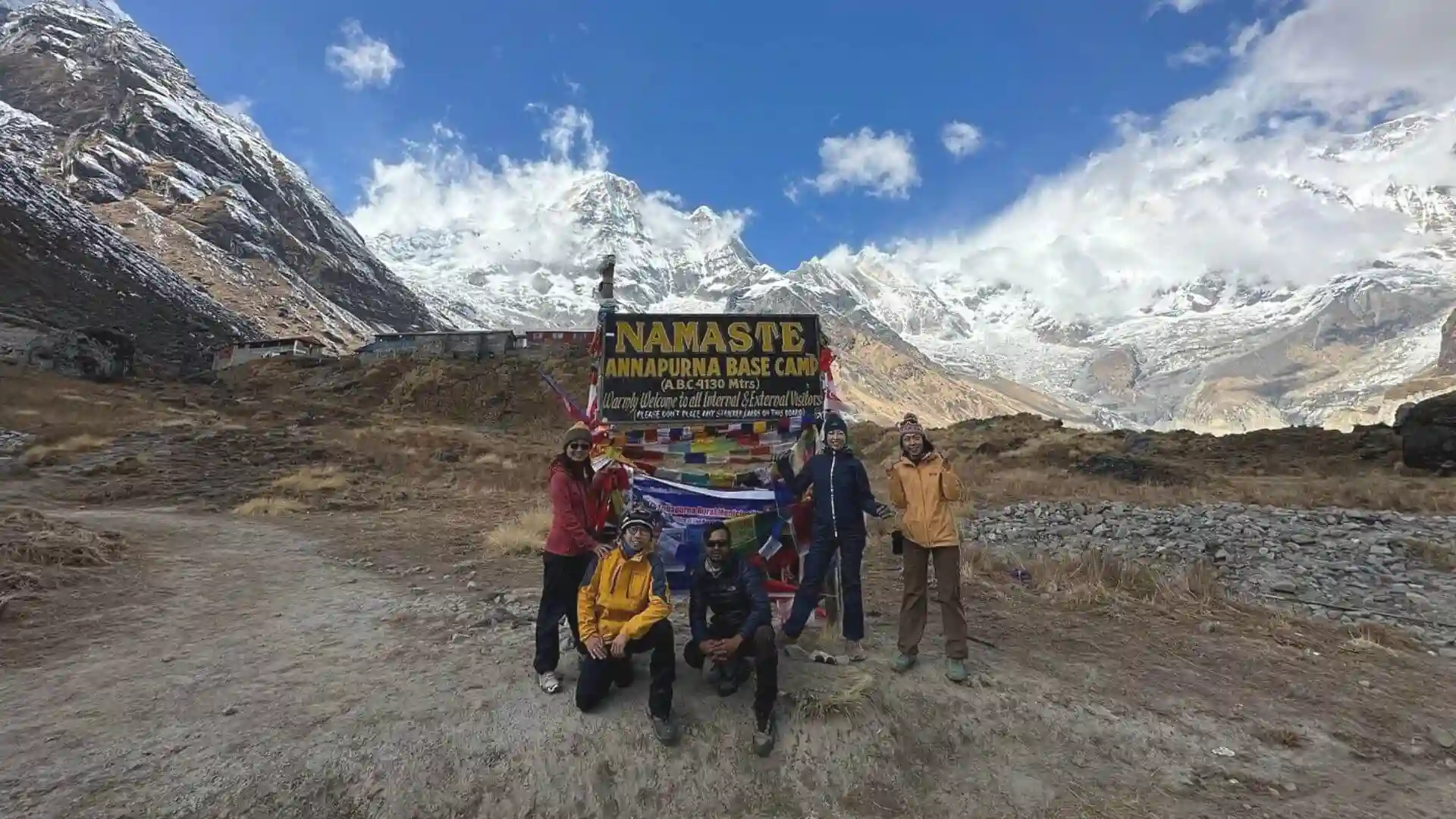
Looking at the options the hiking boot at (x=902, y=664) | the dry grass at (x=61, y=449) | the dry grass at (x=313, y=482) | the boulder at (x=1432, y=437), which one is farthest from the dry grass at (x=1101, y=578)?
the dry grass at (x=61, y=449)

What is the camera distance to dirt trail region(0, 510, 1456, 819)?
4.41 metres

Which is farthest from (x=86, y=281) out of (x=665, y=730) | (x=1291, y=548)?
(x=1291, y=548)

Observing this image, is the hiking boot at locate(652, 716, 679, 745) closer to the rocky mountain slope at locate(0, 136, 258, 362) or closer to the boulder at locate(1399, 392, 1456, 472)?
the boulder at locate(1399, 392, 1456, 472)

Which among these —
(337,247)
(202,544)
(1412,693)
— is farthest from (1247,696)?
(337,247)

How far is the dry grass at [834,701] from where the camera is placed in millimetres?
5219

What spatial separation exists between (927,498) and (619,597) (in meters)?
2.71

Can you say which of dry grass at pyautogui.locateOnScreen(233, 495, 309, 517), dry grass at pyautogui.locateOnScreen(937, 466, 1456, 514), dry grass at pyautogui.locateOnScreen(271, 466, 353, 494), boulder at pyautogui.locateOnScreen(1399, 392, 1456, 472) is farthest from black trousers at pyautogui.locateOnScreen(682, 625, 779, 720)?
boulder at pyautogui.locateOnScreen(1399, 392, 1456, 472)

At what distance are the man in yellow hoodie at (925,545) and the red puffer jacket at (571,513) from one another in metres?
2.55

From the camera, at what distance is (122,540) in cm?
1002

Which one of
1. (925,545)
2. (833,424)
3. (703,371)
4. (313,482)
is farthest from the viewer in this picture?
(313,482)

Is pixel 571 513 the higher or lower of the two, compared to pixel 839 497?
lower

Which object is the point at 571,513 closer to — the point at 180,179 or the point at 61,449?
the point at 61,449

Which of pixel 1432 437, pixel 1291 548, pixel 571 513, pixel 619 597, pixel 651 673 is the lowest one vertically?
pixel 651 673

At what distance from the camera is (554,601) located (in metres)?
5.66
